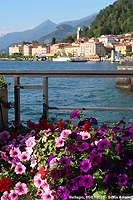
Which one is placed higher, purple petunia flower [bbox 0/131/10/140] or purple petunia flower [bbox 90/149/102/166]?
purple petunia flower [bbox 0/131/10/140]

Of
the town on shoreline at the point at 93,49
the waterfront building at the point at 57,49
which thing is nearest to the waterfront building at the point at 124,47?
the town on shoreline at the point at 93,49

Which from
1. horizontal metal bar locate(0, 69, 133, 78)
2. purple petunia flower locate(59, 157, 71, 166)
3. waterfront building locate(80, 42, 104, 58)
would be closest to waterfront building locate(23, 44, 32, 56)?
waterfront building locate(80, 42, 104, 58)

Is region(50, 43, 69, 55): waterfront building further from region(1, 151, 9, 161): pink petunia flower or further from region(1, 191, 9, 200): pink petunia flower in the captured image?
region(1, 191, 9, 200): pink petunia flower

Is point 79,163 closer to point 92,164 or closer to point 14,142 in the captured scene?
point 92,164

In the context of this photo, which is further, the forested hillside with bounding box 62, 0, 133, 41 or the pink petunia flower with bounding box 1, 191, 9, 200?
the forested hillside with bounding box 62, 0, 133, 41

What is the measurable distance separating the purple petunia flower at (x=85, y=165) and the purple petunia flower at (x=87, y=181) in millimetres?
43

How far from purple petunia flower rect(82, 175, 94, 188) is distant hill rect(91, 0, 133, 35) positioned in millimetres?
149345

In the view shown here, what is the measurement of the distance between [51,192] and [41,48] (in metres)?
169

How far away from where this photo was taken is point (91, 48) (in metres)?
147

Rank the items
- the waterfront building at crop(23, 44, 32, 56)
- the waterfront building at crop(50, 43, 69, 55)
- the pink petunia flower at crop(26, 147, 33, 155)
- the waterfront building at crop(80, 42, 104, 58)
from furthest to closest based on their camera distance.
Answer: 1. the waterfront building at crop(23, 44, 32, 56)
2. the waterfront building at crop(50, 43, 69, 55)
3. the waterfront building at crop(80, 42, 104, 58)
4. the pink petunia flower at crop(26, 147, 33, 155)

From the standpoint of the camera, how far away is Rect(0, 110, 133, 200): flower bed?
1.86m

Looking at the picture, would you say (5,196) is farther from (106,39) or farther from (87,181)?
(106,39)

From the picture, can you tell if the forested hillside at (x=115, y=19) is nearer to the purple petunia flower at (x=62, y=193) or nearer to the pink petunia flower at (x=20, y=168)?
the pink petunia flower at (x=20, y=168)

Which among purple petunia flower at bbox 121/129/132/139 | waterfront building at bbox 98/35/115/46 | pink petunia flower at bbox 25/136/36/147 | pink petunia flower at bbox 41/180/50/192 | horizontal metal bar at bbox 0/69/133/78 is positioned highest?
waterfront building at bbox 98/35/115/46
